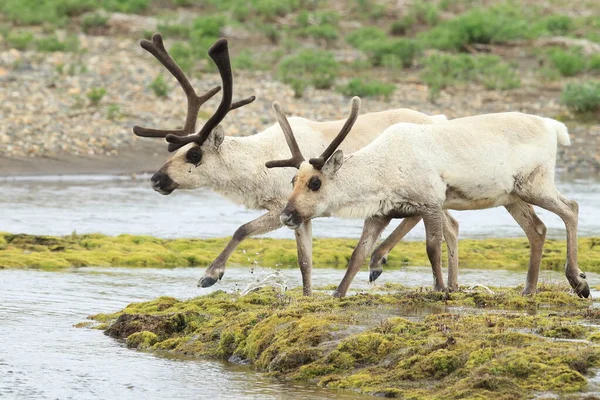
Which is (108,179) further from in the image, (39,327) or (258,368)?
(258,368)

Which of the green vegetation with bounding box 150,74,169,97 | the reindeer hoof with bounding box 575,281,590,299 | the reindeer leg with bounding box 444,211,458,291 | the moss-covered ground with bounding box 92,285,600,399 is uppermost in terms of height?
the green vegetation with bounding box 150,74,169,97

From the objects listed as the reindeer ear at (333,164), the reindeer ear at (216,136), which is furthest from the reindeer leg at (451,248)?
the reindeer ear at (216,136)

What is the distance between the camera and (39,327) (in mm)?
10188

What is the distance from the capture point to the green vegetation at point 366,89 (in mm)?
28438

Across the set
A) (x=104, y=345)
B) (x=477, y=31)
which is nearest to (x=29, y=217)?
(x=104, y=345)

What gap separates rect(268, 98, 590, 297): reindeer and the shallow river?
1.00 meters

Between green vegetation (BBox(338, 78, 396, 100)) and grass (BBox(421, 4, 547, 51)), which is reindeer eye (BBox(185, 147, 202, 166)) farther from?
grass (BBox(421, 4, 547, 51))

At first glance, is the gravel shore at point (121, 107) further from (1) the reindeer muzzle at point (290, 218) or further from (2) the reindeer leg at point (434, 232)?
(2) the reindeer leg at point (434, 232)

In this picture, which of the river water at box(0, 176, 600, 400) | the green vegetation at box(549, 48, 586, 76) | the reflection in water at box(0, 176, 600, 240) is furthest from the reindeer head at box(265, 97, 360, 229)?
the green vegetation at box(549, 48, 586, 76)

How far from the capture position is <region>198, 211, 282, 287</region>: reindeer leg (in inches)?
410

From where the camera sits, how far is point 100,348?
944 centimetres

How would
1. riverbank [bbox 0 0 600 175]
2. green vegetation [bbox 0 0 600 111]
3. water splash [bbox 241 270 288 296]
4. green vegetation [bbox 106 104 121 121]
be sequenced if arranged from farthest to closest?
green vegetation [bbox 0 0 600 111] → green vegetation [bbox 106 104 121 121] → riverbank [bbox 0 0 600 175] → water splash [bbox 241 270 288 296]

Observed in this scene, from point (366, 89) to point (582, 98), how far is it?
201 inches

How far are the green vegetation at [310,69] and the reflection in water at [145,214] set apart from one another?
7.37 m
